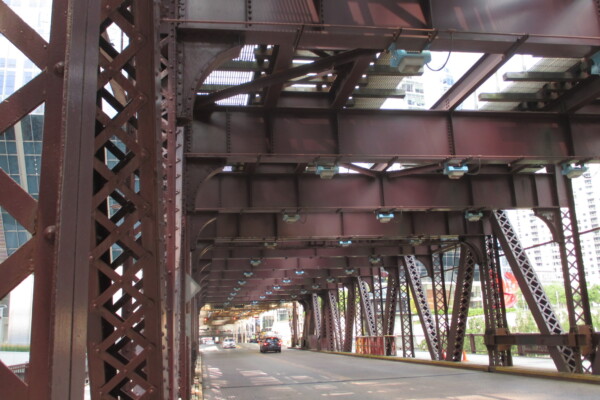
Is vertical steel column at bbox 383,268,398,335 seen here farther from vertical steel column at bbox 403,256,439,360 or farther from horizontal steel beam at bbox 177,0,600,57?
horizontal steel beam at bbox 177,0,600,57

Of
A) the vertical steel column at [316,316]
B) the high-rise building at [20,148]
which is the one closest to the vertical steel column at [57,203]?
the high-rise building at [20,148]

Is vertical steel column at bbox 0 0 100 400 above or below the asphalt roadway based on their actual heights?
above

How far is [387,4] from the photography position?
8398 millimetres

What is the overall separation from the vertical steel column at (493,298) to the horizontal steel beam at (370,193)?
3923 mm

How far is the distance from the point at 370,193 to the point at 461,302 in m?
8.79

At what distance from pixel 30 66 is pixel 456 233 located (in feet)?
60.6

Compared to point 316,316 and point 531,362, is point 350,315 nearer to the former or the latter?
point 316,316

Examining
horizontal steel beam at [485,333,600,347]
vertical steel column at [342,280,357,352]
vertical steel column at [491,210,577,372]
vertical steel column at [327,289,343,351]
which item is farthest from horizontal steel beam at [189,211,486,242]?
vertical steel column at [327,289,343,351]

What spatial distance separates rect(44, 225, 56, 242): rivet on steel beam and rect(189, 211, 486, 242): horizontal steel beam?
691 inches

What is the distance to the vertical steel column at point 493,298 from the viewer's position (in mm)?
19484

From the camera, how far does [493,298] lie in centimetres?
2059

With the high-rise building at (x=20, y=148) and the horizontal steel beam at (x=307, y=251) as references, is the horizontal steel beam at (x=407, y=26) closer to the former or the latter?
the high-rise building at (x=20, y=148)

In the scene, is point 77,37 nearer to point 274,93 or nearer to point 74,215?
point 74,215

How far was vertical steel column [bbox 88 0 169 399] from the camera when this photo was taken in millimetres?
2926
